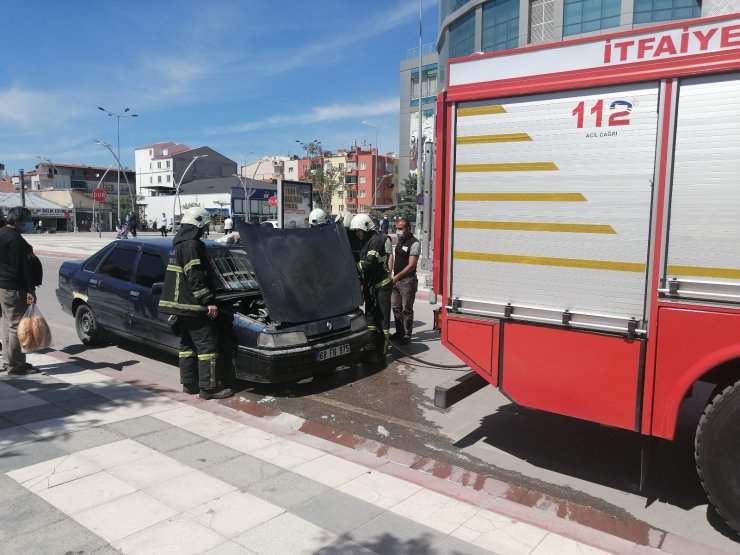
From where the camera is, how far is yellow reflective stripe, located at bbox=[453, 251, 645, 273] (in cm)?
326

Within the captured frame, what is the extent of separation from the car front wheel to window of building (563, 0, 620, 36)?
32.0 m

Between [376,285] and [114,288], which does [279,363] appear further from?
[114,288]

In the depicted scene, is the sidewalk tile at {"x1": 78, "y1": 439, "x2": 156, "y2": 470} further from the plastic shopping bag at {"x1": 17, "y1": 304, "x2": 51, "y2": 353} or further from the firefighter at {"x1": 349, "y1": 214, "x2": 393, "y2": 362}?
the firefighter at {"x1": 349, "y1": 214, "x2": 393, "y2": 362}

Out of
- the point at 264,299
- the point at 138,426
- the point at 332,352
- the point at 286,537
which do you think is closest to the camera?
the point at 286,537

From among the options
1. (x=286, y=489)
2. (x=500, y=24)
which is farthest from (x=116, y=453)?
(x=500, y=24)

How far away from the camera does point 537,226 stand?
3535 millimetres

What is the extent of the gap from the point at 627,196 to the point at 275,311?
3466mm

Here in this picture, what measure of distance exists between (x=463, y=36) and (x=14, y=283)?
127 feet

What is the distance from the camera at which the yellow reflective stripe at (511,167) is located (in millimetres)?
3494

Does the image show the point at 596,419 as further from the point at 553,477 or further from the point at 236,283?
the point at 236,283

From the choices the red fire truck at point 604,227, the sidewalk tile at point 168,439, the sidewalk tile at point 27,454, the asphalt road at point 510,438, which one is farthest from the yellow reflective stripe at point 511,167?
the sidewalk tile at point 27,454

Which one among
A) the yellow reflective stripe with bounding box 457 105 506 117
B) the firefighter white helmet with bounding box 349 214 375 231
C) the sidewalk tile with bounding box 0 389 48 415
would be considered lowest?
the sidewalk tile with bounding box 0 389 48 415

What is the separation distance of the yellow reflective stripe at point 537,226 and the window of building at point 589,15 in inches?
1271

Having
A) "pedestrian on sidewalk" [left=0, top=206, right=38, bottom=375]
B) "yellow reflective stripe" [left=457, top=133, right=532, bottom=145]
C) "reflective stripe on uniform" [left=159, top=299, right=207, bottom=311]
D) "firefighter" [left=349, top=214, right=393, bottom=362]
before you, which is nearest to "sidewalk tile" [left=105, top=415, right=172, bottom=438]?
"reflective stripe on uniform" [left=159, top=299, right=207, bottom=311]
